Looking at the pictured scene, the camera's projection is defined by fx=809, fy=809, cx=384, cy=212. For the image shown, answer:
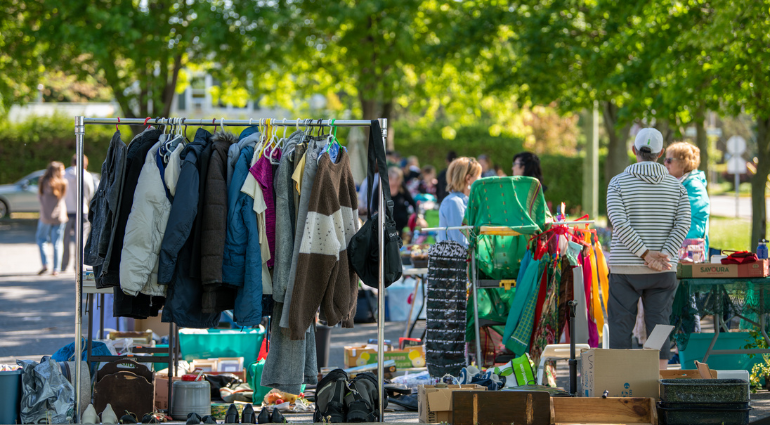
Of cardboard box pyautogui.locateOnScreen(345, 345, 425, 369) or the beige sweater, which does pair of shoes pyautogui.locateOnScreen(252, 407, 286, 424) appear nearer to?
the beige sweater

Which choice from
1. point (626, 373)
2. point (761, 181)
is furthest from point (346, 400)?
point (761, 181)

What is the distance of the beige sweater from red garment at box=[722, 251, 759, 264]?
3.16 meters

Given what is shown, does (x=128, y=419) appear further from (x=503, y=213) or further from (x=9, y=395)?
(x=503, y=213)

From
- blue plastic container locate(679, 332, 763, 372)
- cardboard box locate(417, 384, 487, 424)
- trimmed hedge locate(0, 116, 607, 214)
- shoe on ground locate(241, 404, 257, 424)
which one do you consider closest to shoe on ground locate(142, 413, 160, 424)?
shoe on ground locate(241, 404, 257, 424)

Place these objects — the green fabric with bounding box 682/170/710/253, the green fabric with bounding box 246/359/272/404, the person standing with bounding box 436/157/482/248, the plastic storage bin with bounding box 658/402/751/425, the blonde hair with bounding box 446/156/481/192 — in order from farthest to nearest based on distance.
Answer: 1. the blonde hair with bounding box 446/156/481/192
2. the person standing with bounding box 436/157/482/248
3. the green fabric with bounding box 682/170/710/253
4. the green fabric with bounding box 246/359/272/404
5. the plastic storage bin with bounding box 658/402/751/425

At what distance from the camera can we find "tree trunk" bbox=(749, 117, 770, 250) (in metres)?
10.5

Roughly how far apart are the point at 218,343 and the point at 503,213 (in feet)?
8.75

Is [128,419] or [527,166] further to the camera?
[527,166]

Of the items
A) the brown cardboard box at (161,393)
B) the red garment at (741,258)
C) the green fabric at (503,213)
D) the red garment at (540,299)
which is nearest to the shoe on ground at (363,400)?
the brown cardboard box at (161,393)

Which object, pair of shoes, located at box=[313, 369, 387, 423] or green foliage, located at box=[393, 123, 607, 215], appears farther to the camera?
green foliage, located at box=[393, 123, 607, 215]

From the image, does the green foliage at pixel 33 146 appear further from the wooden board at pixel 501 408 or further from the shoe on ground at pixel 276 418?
the wooden board at pixel 501 408

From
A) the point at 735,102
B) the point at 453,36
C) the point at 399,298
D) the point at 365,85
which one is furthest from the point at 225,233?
the point at 365,85

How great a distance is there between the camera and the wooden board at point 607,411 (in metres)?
4.93

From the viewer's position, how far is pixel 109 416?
517cm
